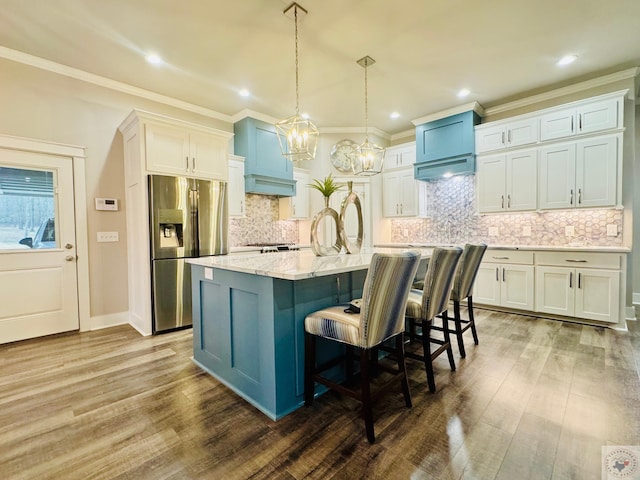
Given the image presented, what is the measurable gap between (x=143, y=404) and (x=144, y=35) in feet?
10.5

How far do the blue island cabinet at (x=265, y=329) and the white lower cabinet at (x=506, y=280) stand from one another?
273 centimetres

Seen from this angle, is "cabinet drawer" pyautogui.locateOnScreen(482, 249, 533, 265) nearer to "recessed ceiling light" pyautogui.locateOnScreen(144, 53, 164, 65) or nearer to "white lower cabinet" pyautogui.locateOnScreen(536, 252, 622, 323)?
"white lower cabinet" pyautogui.locateOnScreen(536, 252, 622, 323)

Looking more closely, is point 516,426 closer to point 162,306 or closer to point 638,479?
point 638,479

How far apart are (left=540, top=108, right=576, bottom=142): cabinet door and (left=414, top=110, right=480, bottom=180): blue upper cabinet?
860mm

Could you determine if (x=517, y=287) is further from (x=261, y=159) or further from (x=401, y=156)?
(x=261, y=159)

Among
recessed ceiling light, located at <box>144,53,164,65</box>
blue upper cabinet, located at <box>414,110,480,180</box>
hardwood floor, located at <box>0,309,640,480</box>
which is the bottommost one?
hardwood floor, located at <box>0,309,640,480</box>

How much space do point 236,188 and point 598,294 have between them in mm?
4869

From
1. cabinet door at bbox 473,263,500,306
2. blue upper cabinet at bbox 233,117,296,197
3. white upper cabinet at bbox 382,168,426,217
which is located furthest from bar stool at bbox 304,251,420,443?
white upper cabinet at bbox 382,168,426,217

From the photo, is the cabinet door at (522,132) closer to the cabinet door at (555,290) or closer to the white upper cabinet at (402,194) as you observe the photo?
the white upper cabinet at (402,194)

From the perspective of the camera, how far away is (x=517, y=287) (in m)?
3.99

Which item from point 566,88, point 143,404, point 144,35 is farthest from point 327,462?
point 566,88

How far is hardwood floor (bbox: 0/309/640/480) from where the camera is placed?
1448 millimetres

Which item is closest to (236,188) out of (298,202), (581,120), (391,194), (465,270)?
(298,202)

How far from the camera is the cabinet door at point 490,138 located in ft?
14.2
